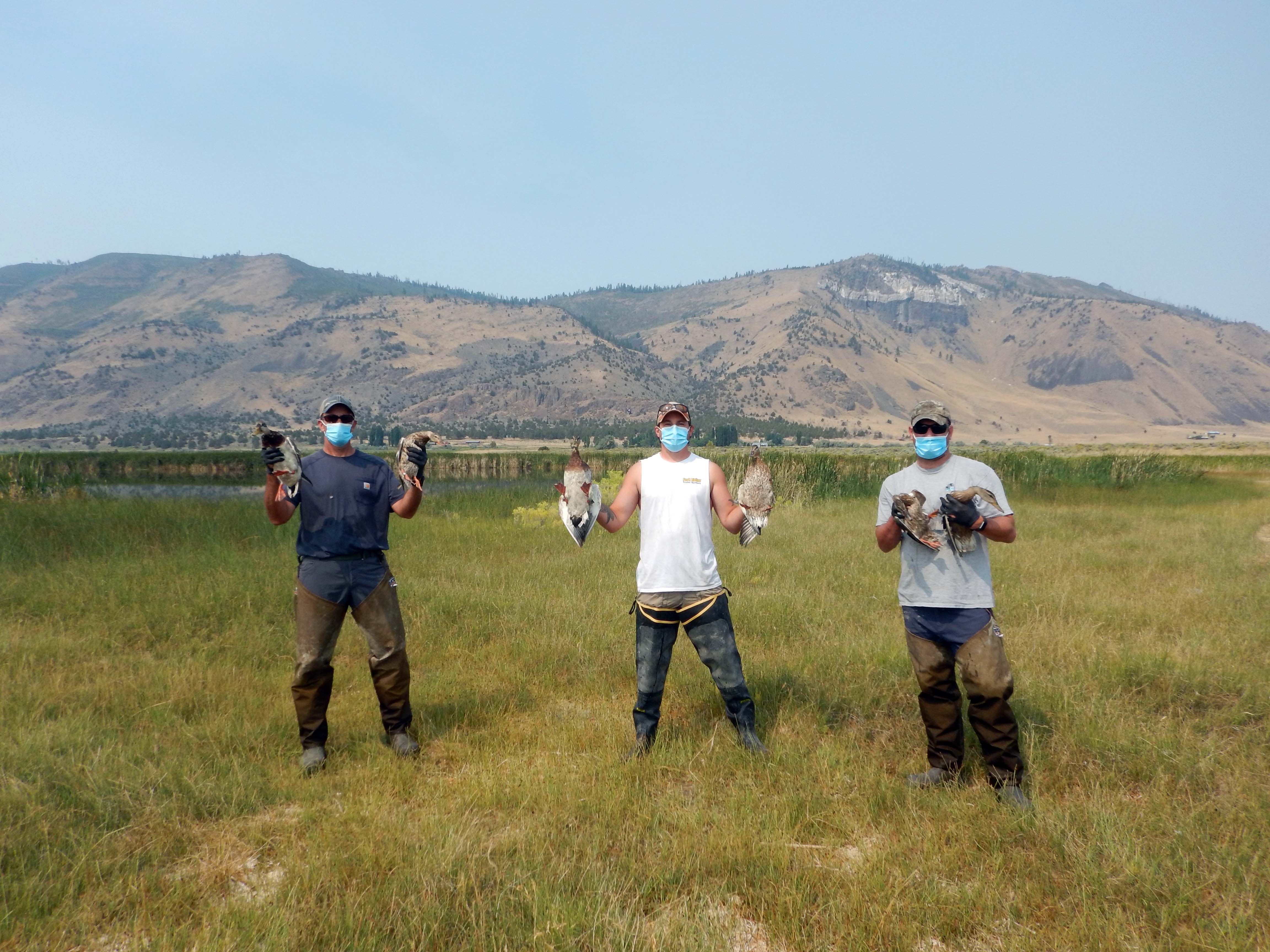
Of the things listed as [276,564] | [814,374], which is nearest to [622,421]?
[814,374]

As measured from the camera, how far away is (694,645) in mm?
4582

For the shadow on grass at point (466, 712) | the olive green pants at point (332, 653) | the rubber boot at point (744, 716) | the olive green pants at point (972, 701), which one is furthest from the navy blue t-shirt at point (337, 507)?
the olive green pants at point (972, 701)

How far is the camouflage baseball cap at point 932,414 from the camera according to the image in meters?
4.21

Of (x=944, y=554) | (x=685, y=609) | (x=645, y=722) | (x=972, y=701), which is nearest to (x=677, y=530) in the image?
(x=685, y=609)

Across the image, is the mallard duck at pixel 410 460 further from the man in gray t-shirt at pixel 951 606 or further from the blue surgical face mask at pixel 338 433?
the man in gray t-shirt at pixel 951 606

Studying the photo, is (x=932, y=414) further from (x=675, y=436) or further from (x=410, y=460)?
(x=410, y=460)

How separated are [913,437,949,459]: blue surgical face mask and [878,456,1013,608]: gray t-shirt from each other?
78 millimetres

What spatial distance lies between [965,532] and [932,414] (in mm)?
690

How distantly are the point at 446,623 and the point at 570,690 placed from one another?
105 inches

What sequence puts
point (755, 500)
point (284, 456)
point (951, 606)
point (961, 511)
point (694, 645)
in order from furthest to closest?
point (694, 645) < point (755, 500) < point (284, 456) < point (951, 606) < point (961, 511)

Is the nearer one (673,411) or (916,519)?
(916,519)

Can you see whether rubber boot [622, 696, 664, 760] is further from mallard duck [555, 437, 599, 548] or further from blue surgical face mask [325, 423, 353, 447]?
blue surgical face mask [325, 423, 353, 447]

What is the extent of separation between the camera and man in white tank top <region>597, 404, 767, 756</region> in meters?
4.42

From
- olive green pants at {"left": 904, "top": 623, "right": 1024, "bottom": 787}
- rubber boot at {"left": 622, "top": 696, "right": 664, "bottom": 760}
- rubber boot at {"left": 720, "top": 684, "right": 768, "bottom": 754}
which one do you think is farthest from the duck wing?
olive green pants at {"left": 904, "top": 623, "right": 1024, "bottom": 787}
